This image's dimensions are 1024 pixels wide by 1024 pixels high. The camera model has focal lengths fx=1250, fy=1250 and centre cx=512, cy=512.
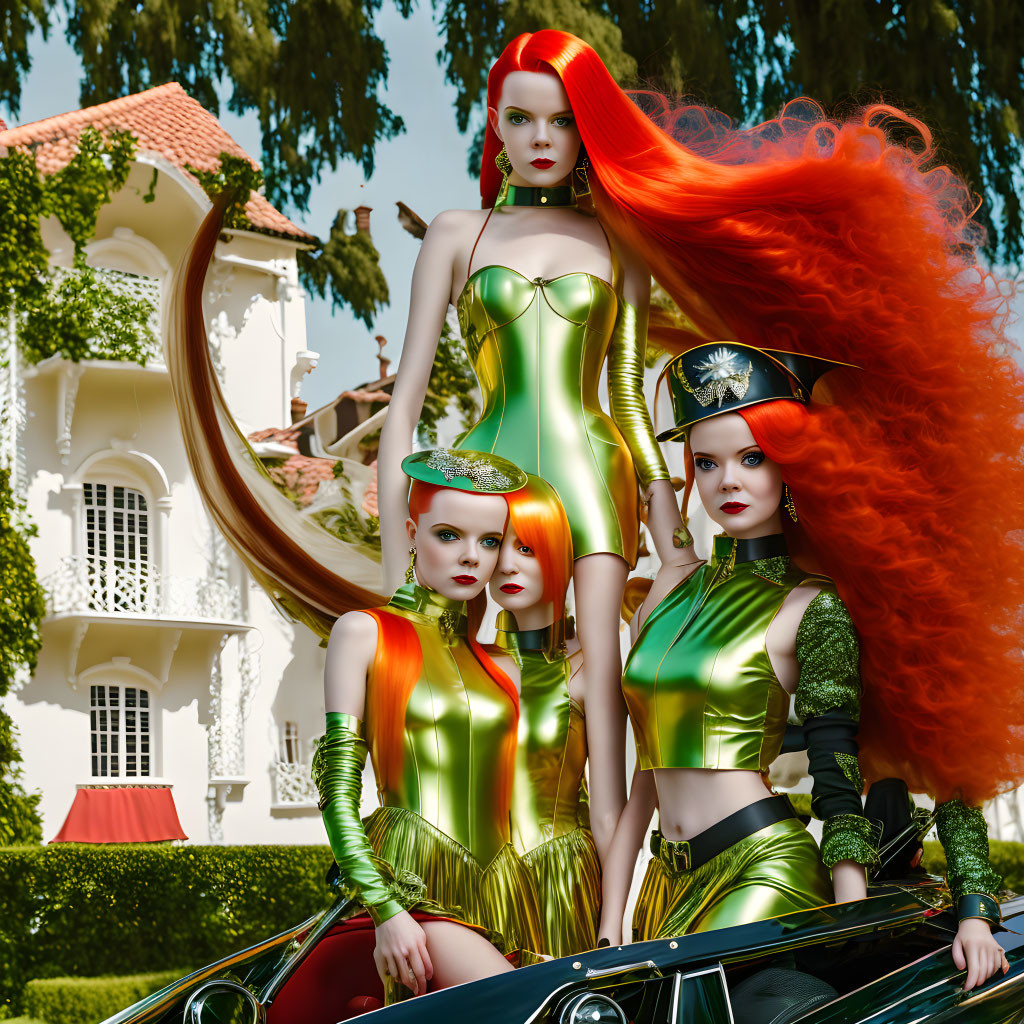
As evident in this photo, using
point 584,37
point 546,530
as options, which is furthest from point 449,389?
point 546,530

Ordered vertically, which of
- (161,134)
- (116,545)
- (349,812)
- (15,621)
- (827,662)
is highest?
(161,134)

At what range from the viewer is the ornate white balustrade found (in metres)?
17.4

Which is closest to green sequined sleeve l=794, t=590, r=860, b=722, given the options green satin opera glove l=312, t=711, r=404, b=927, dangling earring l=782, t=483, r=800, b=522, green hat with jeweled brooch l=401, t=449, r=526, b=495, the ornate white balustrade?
dangling earring l=782, t=483, r=800, b=522

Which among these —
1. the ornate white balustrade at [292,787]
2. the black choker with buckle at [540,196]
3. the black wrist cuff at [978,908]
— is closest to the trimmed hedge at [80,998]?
the ornate white balustrade at [292,787]

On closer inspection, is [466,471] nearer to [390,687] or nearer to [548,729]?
[390,687]

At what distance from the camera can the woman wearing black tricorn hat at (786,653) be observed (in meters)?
2.47

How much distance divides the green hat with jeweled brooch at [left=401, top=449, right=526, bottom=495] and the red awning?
14.4 m

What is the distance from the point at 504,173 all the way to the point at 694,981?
2242mm

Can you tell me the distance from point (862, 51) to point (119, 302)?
10.4 m

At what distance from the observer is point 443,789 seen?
2.60 m

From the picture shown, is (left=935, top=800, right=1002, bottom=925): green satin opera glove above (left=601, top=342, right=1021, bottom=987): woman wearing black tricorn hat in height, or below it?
below

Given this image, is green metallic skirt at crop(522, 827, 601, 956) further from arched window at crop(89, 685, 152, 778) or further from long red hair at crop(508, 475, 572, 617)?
arched window at crop(89, 685, 152, 778)

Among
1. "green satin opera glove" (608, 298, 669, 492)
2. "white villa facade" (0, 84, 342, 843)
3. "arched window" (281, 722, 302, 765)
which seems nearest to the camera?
"green satin opera glove" (608, 298, 669, 492)

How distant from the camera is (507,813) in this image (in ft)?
8.93
